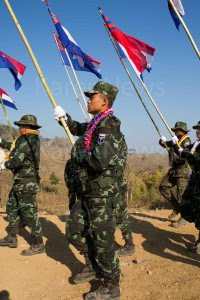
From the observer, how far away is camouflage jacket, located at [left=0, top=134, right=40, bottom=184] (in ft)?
18.8

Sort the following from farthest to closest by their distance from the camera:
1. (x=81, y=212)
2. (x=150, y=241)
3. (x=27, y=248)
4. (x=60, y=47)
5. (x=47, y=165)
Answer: (x=47, y=165)
(x=60, y=47)
(x=150, y=241)
(x=27, y=248)
(x=81, y=212)

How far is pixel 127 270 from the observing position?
199 inches

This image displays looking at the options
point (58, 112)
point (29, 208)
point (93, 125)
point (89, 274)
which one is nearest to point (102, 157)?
point (93, 125)

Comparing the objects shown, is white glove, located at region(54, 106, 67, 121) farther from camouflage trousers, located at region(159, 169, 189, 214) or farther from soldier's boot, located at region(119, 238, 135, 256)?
camouflage trousers, located at region(159, 169, 189, 214)

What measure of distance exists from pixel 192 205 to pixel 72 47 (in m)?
4.61

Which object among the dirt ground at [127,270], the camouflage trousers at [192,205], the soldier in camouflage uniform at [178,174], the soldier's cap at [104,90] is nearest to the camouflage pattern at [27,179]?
the dirt ground at [127,270]

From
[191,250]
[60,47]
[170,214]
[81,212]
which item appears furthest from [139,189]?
[81,212]

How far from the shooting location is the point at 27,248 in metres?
6.18

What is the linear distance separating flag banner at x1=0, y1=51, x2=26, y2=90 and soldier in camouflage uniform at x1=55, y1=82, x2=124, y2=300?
194 inches

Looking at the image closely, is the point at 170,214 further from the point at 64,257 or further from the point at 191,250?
the point at 64,257

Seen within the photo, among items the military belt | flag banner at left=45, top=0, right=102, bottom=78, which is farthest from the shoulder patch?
flag banner at left=45, top=0, right=102, bottom=78

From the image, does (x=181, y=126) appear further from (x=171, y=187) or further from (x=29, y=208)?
(x=29, y=208)

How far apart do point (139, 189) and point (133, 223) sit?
15.1m


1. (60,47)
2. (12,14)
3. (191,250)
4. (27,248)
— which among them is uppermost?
(60,47)
